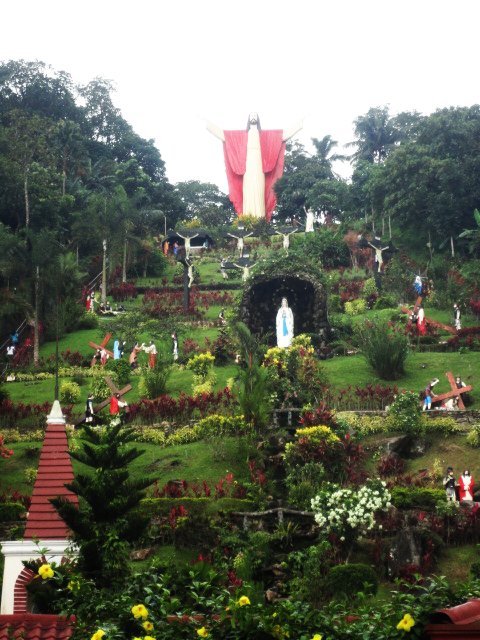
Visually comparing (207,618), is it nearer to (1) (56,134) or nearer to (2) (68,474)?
(2) (68,474)

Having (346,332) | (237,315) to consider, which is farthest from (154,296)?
(346,332)

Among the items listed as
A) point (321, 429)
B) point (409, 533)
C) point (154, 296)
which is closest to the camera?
point (409, 533)

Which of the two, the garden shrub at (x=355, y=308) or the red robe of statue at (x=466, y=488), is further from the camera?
the garden shrub at (x=355, y=308)

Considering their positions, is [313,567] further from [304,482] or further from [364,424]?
[364,424]

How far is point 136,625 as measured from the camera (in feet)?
22.3

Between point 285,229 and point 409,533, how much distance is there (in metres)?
34.6

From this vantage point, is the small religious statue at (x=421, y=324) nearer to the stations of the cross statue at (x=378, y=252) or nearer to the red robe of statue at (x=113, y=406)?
the stations of the cross statue at (x=378, y=252)

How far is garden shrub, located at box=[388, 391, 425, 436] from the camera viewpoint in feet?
72.6

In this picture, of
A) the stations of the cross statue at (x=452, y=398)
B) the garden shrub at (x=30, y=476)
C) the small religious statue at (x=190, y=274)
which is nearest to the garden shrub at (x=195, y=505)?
the garden shrub at (x=30, y=476)

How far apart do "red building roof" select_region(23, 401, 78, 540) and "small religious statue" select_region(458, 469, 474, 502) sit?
8200 millimetres

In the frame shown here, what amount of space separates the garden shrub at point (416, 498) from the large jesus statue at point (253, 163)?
39616 millimetres

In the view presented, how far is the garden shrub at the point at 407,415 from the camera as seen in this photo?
72.6 ft

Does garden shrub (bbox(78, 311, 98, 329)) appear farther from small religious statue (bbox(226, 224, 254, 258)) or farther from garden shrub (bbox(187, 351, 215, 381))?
small religious statue (bbox(226, 224, 254, 258))

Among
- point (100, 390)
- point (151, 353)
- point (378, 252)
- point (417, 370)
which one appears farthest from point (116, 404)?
point (378, 252)
